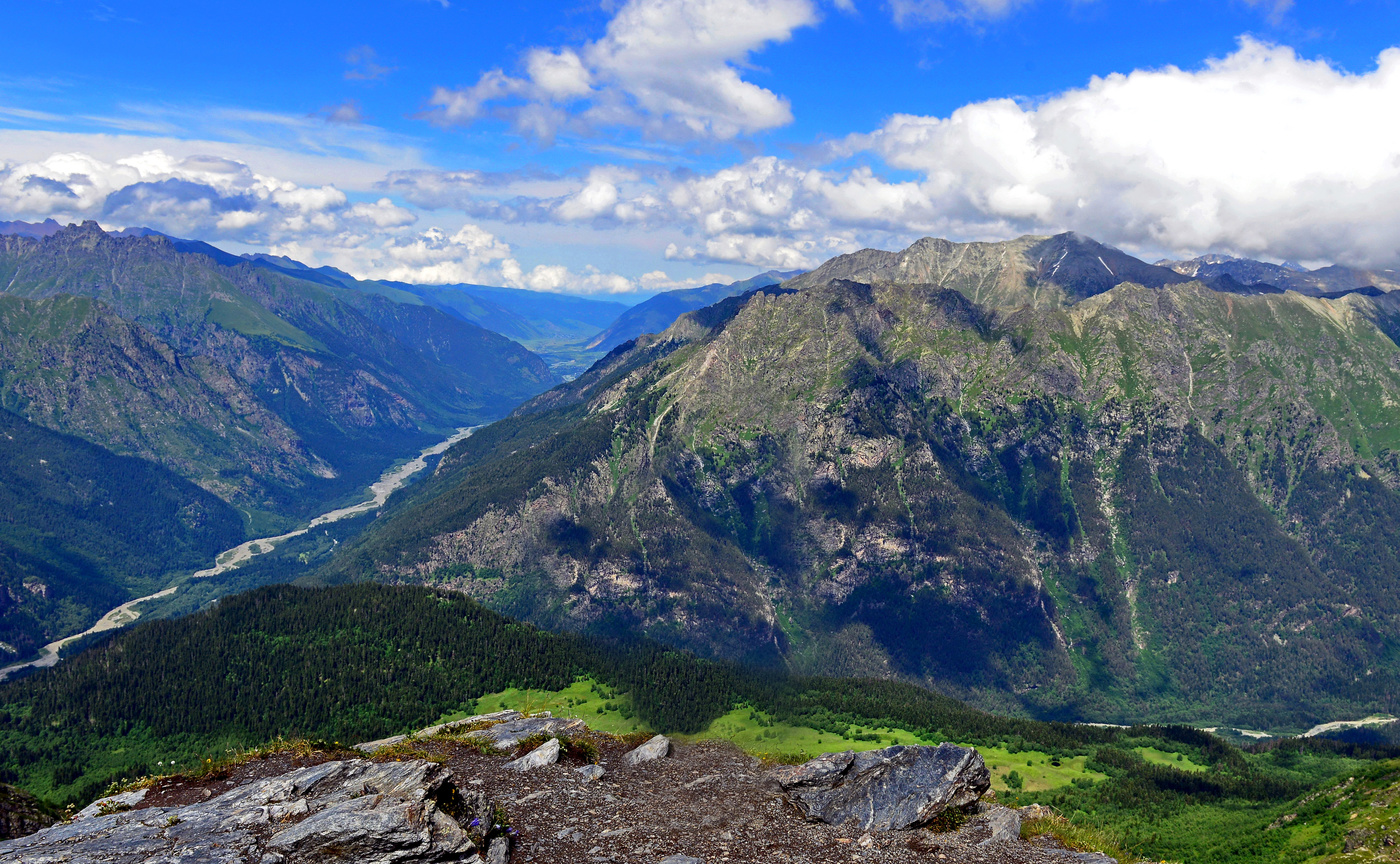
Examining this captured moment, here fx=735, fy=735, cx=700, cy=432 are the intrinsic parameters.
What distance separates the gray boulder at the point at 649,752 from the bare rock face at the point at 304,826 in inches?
779

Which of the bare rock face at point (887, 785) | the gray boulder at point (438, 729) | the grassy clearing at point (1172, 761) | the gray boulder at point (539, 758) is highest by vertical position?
the gray boulder at point (539, 758)

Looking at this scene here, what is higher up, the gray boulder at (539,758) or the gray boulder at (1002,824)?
the gray boulder at (539,758)

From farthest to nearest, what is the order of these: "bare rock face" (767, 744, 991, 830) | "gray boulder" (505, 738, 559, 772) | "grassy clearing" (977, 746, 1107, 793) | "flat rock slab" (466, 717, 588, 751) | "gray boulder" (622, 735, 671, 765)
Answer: "grassy clearing" (977, 746, 1107, 793)
"flat rock slab" (466, 717, 588, 751)
"gray boulder" (622, 735, 671, 765)
"gray boulder" (505, 738, 559, 772)
"bare rock face" (767, 744, 991, 830)

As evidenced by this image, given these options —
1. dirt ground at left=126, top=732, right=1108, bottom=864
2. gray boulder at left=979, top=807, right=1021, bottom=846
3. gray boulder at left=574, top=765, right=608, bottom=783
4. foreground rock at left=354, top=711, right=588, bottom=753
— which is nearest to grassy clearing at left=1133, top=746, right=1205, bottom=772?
gray boulder at left=979, top=807, right=1021, bottom=846

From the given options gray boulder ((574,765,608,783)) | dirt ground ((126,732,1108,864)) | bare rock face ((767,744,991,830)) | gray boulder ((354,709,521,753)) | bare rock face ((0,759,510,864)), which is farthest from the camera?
gray boulder ((354,709,521,753))

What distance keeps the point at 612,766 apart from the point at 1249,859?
91796 millimetres

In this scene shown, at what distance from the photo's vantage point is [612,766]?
57250mm

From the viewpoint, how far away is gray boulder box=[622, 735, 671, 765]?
192 ft

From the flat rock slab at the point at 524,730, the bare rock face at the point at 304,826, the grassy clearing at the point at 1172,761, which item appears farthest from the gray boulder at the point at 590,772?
the grassy clearing at the point at 1172,761

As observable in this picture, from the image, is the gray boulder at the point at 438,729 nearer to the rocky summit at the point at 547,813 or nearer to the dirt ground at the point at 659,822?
the rocky summit at the point at 547,813

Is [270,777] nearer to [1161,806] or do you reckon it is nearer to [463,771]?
[463,771]

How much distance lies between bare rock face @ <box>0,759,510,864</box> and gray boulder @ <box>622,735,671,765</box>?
19.8 meters

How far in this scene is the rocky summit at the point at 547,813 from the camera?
116 ft

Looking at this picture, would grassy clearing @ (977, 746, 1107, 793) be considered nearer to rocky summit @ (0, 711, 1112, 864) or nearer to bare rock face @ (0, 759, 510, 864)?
rocky summit @ (0, 711, 1112, 864)
